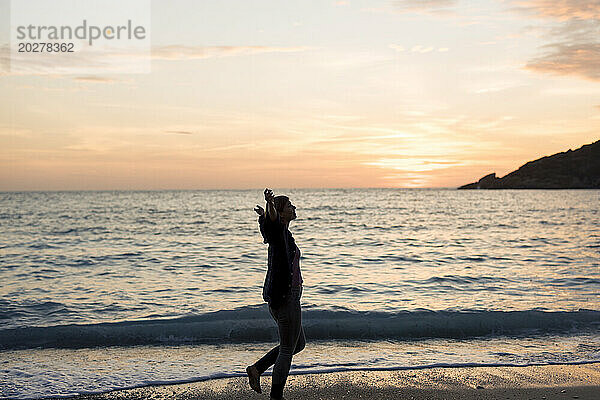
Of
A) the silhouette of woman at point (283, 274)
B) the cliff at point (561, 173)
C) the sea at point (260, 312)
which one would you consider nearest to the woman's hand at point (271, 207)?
the silhouette of woman at point (283, 274)

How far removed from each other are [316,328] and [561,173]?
150357 millimetres

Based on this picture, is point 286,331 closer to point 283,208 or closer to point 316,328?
point 283,208

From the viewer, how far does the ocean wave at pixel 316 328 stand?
333 inches

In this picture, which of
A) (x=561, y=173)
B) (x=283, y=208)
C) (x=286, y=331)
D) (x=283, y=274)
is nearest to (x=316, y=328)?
(x=286, y=331)

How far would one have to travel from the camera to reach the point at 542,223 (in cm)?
3509

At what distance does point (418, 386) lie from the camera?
5.80 meters

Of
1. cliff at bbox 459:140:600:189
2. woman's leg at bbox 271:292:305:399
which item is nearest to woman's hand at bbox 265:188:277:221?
woman's leg at bbox 271:292:305:399

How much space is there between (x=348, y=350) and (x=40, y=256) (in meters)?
15.3

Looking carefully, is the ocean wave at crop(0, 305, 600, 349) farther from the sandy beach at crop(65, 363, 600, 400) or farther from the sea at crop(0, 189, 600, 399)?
the sandy beach at crop(65, 363, 600, 400)

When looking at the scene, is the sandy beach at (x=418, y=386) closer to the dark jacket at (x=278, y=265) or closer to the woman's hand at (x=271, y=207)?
the dark jacket at (x=278, y=265)

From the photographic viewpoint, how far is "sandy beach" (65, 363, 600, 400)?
5516mm

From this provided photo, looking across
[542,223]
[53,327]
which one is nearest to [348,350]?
[53,327]

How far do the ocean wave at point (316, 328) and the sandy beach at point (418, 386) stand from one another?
7.91ft

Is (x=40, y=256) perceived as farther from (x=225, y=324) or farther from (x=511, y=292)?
(x=511, y=292)
